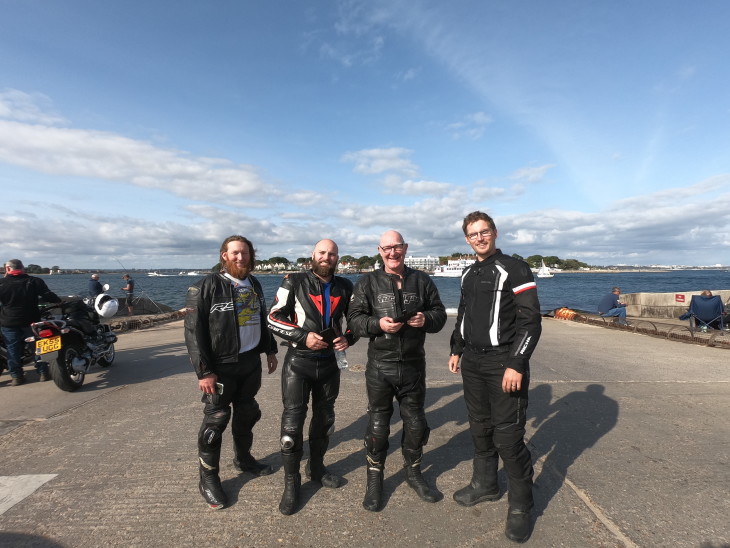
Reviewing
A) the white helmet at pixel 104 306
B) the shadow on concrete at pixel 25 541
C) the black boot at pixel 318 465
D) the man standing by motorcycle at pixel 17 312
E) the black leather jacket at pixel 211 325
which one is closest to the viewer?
the shadow on concrete at pixel 25 541

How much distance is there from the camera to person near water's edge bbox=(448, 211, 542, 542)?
2.47m

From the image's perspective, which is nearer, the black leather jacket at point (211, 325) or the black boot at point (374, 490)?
the black boot at point (374, 490)

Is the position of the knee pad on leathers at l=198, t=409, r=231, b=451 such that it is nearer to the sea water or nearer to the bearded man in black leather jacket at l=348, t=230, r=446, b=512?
the bearded man in black leather jacket at l=348, t=230, r=446, b=512

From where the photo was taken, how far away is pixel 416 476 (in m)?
2.87

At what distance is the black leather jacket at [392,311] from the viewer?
111 inches

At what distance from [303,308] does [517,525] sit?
6.91 ft

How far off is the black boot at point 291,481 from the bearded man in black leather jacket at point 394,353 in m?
0.53

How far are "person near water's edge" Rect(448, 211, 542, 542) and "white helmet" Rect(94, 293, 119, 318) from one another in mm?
6102

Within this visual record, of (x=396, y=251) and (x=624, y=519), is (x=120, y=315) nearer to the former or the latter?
(x=396, y=251)

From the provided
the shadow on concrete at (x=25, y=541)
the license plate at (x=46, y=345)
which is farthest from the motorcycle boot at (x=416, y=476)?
the license plate at (x=46, y=345)

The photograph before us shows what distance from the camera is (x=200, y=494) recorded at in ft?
9.12

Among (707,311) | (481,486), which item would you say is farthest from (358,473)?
(707,311)

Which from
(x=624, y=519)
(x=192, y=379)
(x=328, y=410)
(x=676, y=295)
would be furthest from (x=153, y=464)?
(x=676, y=295)

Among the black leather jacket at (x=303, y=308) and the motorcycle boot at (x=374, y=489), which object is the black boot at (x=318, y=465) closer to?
the motorcycle boot at (x=374, y=489)
